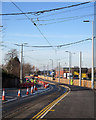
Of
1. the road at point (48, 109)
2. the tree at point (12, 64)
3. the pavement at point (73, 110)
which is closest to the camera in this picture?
the pavement at point (73, 110)

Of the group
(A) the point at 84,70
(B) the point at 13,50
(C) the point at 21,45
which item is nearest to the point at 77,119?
(C) the point at 21,45

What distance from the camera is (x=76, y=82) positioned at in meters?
61.8

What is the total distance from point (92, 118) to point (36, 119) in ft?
8.79

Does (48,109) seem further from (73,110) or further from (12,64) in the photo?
(12,64)

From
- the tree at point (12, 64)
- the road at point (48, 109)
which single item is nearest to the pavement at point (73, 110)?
the road at point (48, 109)

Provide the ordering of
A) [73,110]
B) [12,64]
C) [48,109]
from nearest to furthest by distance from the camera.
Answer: [73,110], [48,109], [12,64]

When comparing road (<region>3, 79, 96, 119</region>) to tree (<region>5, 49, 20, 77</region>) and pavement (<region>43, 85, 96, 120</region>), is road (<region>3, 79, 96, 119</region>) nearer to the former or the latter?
pavement (<region>43, 85, 96, 120</region>)

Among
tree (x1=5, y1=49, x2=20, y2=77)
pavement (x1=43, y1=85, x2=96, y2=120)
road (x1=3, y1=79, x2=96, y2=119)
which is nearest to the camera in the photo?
pavement (x1=43, y1=85, x2=96, y2=120)

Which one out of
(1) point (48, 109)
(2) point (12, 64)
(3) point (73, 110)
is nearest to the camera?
(3) point (73, 110)

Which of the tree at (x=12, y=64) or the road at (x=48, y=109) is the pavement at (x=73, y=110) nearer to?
the road at (x=48, y=109)

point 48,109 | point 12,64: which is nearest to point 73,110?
point 48,109

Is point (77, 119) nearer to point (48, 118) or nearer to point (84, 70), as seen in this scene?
point (48, 118)

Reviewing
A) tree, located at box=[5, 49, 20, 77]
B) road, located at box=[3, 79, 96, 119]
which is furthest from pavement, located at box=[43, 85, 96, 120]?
tree, located at box=[5, 49, 20, 77]

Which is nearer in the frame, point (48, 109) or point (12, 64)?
point (48, 109)
